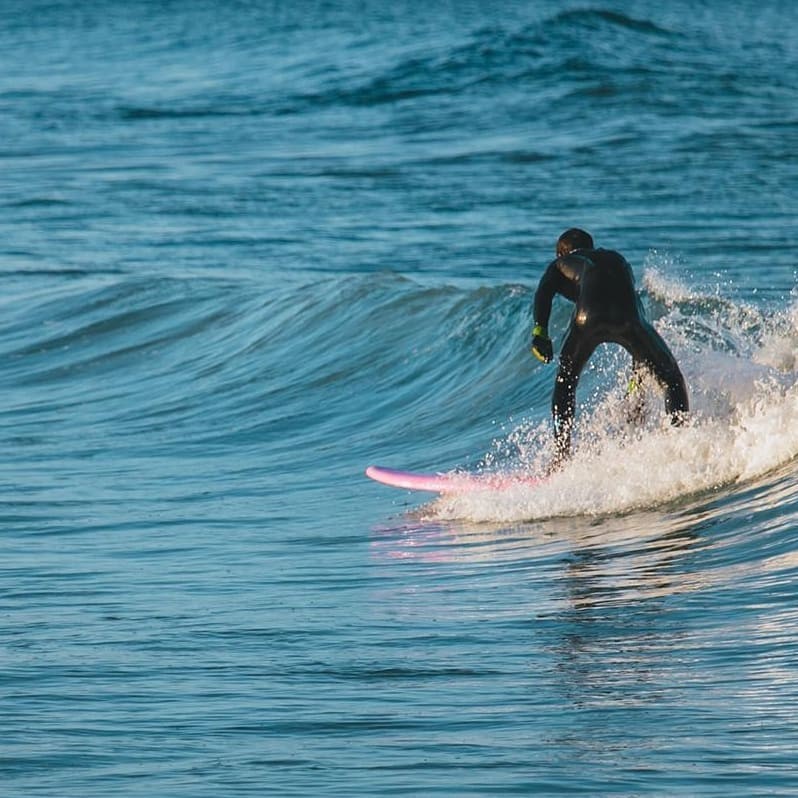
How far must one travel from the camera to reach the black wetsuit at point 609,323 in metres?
9.60

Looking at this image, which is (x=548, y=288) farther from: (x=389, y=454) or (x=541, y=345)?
(x=389, y=454)

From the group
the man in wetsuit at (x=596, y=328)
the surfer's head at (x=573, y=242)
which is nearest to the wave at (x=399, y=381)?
the man in wetsuit at (x=596, y=328)

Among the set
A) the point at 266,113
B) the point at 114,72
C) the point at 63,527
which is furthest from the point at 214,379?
the point at 114,72

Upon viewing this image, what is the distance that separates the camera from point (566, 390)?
32.3 feet

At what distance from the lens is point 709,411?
400 inches

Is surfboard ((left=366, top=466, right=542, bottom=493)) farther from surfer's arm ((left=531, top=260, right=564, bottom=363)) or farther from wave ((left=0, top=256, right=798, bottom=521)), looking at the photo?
surfer's arm ((left=531, top=260, right=564, bottom=363))

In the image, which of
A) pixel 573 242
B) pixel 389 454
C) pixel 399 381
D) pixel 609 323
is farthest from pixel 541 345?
pixel 399 381

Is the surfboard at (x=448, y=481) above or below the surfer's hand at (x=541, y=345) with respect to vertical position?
below

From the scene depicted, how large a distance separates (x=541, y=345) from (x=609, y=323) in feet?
1.41

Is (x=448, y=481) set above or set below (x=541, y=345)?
below

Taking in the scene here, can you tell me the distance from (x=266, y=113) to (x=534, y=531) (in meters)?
24.8

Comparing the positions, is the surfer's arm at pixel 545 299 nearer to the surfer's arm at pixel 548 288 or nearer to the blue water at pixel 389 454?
the surfer's arm at pixel 548 288

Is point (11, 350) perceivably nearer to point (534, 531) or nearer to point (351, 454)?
point (351, 454)

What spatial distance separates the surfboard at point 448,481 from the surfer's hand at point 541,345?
26.0 inches
